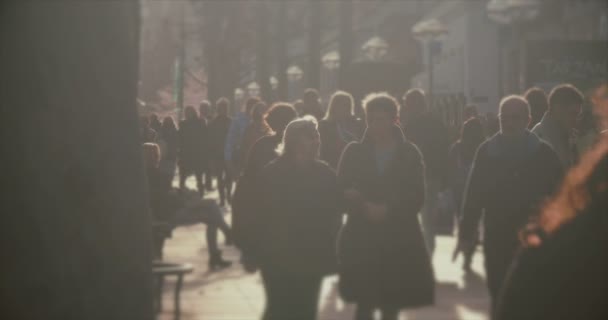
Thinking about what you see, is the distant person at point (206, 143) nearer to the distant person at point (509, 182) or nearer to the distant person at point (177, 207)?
the distant person at point (177, 207)

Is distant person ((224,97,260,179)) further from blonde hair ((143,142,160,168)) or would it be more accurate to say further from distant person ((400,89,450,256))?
blonde hair ((143,142,160,168))

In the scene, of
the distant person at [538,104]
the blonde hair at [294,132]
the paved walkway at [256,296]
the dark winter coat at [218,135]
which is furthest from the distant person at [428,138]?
the dark winter coat at [218,135]

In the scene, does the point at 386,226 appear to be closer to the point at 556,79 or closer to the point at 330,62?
the point at 556,79

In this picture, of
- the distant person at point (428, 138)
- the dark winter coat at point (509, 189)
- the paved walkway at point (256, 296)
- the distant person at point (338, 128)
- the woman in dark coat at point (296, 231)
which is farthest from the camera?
the distant person at point (428, 138)

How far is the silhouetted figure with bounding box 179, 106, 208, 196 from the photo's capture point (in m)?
26.4

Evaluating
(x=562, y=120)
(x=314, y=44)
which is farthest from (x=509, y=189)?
(x=314, y=44)

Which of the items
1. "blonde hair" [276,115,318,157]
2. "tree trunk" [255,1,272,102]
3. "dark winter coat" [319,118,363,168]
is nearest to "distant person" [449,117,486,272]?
"dark winter coat" [319,118,363,168]

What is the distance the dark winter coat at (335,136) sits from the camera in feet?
43.4

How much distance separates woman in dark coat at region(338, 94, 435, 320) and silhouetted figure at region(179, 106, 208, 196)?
17575 mm

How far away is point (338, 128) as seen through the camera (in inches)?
523

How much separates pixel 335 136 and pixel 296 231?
531 cm

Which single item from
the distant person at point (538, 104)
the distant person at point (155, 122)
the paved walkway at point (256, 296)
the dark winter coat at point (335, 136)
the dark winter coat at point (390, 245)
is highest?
the distant person at point (155, 122)

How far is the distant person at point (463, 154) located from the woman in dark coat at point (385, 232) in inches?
255

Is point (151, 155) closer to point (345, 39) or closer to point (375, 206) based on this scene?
point (375, 206)
